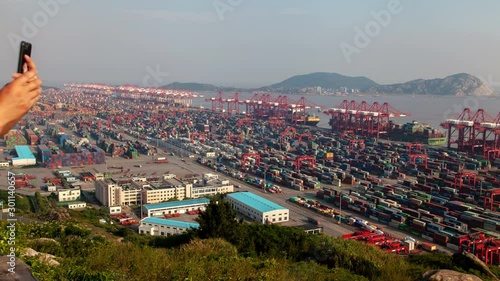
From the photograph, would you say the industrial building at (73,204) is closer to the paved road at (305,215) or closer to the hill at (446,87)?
the paved road at (305,215)

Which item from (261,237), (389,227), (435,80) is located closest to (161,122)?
(389,227)

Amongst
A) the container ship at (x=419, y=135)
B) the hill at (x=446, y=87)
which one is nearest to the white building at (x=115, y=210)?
the container ship at (x=419, y=135)

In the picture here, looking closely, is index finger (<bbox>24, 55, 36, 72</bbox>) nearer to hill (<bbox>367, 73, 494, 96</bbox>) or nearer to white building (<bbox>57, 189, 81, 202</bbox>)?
white building (<bbox>57, 189, 81, 202</bbox>)

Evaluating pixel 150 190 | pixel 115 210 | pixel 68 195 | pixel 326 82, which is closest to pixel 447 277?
pixel 115 210

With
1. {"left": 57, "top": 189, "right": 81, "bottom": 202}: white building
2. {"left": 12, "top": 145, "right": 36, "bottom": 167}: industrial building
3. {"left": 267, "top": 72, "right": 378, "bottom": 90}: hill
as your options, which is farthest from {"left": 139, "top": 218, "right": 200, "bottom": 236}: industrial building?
{"left": 267, "top": 72, "right": 378, "bottom": 90}: hill

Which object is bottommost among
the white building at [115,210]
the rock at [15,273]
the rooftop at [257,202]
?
the white building at [115,210]

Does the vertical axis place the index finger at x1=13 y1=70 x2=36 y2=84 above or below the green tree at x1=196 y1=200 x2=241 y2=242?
above

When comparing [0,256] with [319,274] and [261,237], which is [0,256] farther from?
[261,237]
